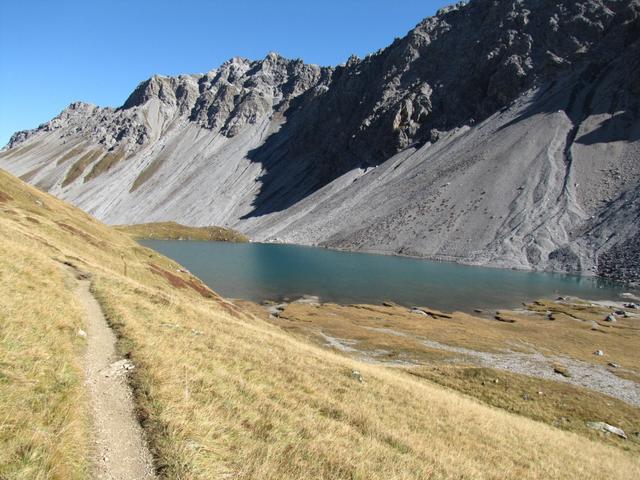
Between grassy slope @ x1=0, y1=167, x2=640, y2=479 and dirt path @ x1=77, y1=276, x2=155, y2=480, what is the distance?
0.90 ft

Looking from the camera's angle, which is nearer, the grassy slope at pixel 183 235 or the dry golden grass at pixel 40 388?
the dry golden grass at pixel 40 388

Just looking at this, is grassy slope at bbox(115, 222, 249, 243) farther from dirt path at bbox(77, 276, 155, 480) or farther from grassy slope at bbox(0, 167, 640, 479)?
dirt path at bbox(77, 276, 155, 480)

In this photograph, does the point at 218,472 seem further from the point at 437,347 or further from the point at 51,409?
the point at 437,347

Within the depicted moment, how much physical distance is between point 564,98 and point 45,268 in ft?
673

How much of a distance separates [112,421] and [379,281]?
89007 mm

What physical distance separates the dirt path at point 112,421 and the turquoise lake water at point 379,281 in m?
60.1

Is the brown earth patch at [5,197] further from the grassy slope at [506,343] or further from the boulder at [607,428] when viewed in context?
the boulder at [607,428]

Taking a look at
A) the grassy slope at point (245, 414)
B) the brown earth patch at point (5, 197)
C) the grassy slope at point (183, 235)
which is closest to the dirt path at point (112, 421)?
the grassy slope at point (245, 414)

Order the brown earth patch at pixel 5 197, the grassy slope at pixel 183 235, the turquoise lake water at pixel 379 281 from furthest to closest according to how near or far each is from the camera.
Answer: the grassy slope at pixel 183 235
the turquoise lake water at pixel 379 281
the brown earth patch at pixel 5 197

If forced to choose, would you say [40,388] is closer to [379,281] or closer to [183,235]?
[379,281]

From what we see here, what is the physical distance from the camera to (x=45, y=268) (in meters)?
19.8

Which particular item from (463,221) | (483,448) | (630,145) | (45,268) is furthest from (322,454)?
(630,145)

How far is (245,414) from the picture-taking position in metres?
10.3

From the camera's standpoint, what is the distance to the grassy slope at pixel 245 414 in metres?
7.51
